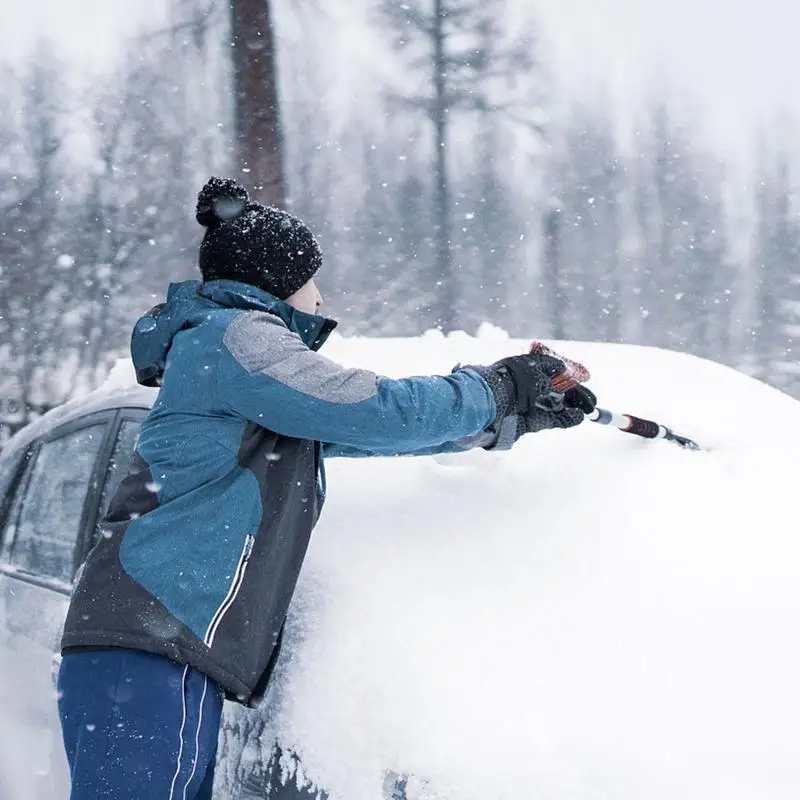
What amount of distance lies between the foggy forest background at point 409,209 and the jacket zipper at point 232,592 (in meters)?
4.65

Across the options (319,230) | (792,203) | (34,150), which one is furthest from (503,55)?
(792,203)

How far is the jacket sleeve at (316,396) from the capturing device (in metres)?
1.87

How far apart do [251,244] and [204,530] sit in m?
0.73

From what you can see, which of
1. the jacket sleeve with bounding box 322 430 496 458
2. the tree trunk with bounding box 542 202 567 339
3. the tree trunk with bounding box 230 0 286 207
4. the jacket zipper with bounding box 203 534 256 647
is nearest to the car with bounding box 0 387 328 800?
the jacket sleeve with bounding box 322 430 496 458

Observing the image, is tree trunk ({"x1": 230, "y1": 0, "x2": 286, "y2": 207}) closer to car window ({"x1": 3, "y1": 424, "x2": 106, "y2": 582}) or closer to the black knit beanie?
car window ({"x1": 3, "y1": 424, "x2": 106, "y2": 582})

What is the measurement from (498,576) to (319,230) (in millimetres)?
20096

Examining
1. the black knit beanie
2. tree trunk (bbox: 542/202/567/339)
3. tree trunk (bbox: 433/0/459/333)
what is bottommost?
tree trunk (bbox: 542/202/567/339)

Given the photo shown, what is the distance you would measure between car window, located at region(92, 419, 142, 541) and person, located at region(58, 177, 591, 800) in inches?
36.3

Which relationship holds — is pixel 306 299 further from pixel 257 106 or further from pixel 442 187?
pixel 442 187

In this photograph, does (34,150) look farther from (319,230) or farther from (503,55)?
(503,55)

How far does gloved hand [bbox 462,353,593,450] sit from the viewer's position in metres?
2.17

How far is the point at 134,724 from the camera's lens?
1.80m

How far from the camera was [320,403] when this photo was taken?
74.1 inches

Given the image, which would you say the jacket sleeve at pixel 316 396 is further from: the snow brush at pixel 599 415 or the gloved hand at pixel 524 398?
the snow brush at pixel 599 415
